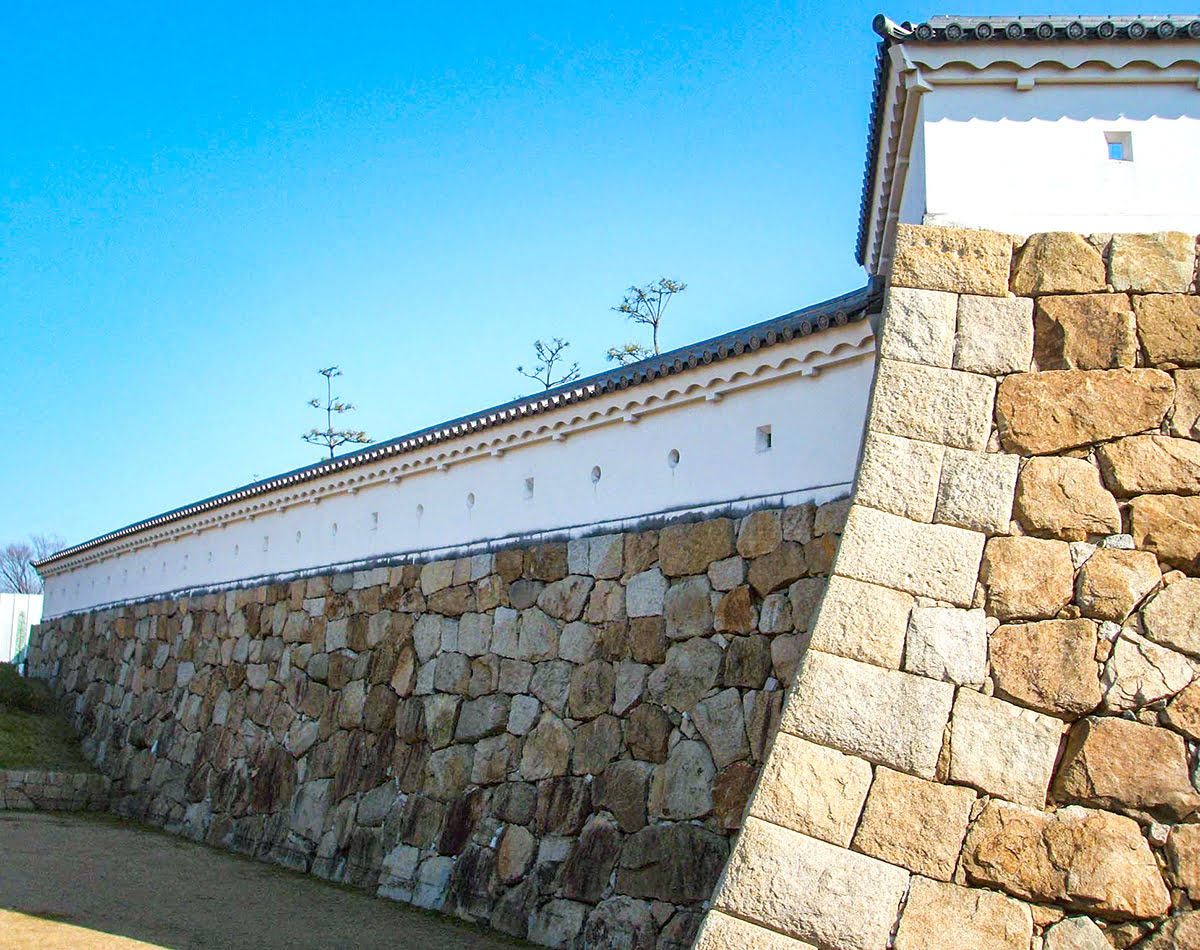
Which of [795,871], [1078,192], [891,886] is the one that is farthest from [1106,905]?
[1078,192]

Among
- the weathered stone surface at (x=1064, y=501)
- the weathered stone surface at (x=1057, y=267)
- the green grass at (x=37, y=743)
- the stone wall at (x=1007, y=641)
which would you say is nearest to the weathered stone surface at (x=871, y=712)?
the stone wall at (x=1007, y=641)

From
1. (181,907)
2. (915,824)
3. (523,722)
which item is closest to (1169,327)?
(915,824)

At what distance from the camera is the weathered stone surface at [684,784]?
21.5 ft

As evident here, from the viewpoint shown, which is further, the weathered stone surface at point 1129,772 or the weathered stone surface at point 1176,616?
the weathered stone surface at point 1176,616

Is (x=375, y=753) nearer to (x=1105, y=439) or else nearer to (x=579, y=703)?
(x=579, y=703)

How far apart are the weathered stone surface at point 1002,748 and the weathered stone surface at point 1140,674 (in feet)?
0.81

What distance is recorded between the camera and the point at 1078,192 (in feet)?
17.6

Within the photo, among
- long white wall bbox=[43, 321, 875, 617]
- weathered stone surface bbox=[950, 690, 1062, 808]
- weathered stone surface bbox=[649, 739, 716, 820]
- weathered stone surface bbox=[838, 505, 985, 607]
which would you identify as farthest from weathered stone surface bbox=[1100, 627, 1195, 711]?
weathered stone surface bbox=[649, 739, 716, 820]

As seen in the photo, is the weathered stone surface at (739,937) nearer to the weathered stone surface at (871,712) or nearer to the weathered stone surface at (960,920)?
the weathered stone surface at (960,920)

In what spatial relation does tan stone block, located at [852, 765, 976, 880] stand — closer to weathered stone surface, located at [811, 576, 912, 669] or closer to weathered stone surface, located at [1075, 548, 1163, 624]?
weathered stone surface, located at [811, 576, 912, 669]

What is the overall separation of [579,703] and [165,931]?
9.57 feet

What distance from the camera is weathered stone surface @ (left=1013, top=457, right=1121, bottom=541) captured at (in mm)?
4566

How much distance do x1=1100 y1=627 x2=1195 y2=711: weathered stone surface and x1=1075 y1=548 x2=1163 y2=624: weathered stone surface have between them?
13 centimetres

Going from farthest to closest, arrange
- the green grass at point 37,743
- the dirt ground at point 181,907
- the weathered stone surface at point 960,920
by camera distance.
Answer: the green grass at point 37,743
the dirt ground at point 181,907
the weathered stone surface at point 960,920
